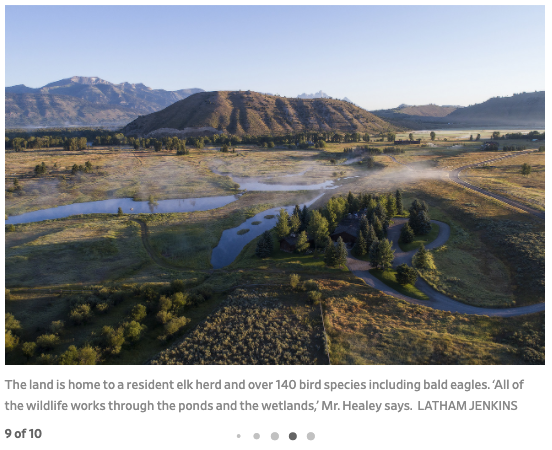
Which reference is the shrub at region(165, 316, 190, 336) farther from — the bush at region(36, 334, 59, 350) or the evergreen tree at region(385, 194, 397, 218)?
the evergreen tree at region(385, 194, 397, 218)

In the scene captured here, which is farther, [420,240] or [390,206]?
[390,206]

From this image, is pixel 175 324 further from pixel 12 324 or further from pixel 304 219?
pixel 304 219

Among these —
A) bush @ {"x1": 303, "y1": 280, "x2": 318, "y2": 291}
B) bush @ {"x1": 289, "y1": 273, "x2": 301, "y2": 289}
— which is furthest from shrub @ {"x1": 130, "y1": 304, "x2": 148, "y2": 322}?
bush @ {"x1": 303, "y1": 280, "x2": 318, "y2": 291}

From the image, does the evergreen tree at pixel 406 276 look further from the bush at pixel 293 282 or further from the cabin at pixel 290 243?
the cabin at pixel 290 243

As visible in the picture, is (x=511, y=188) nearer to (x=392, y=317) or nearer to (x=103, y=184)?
(x=392, y=317)

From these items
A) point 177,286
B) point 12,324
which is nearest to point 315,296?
point 177,286
